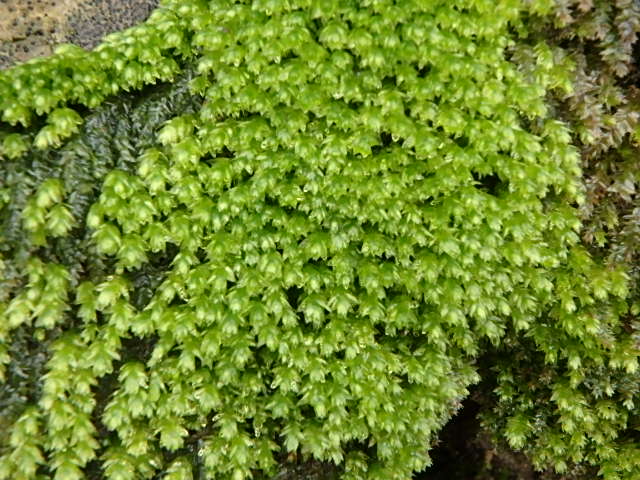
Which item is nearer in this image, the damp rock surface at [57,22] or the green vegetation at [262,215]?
the green vegetation at [262,215]

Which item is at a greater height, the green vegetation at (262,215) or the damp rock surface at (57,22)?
the damp rock surface at (57,22)

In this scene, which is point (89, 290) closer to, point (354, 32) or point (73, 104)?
point (73, 104)

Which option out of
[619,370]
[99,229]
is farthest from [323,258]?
[619,370]

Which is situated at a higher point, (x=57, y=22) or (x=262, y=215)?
(x=57, y=22)
